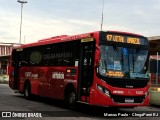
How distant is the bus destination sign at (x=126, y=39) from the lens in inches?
561

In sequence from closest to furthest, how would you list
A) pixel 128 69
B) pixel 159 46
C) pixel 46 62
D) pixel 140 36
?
pixel 128 69, pixel 140 36, pixel 46 62, pixel 159 46

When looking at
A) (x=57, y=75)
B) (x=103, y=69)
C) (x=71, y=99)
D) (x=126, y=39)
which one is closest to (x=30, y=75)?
(x=57, y=75)

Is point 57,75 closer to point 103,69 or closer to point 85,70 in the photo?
point 85,70

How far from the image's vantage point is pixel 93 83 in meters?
13.9

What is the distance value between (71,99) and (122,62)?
296 centimetres

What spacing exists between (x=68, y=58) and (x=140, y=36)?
3.15 meters

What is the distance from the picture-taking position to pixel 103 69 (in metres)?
13.7

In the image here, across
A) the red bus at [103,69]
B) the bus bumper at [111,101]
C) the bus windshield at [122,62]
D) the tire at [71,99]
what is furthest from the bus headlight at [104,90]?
the tire at [71,99]

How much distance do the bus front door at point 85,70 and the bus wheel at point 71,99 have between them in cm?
66

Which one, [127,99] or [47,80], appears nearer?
[127,99]

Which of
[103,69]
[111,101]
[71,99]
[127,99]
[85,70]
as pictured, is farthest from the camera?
[71,99]

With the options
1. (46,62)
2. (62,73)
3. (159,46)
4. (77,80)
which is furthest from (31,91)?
(159,46)

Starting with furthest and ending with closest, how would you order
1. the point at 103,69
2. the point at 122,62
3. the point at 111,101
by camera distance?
1. the point at 122,62
2. the point at 103,69
3. the point at 111,101

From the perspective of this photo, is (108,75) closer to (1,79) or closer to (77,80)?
(77,80)
